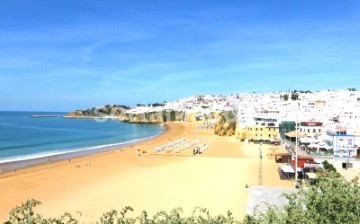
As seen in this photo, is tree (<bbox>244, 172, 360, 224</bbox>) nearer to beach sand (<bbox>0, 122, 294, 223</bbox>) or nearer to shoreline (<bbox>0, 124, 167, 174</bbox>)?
beach sand (<bbox>0, 122, 294, 223</bbox>)

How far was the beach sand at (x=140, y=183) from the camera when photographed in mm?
18703

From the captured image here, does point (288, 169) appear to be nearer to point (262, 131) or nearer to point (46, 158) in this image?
point (262, 131)

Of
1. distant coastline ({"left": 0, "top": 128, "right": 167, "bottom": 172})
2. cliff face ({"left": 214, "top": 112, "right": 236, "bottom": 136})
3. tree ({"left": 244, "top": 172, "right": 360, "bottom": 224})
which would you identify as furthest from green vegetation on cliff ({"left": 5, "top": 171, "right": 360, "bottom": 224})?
cliff face ({"left": 214, "top": 112, "right": 236, "bottom": 136})

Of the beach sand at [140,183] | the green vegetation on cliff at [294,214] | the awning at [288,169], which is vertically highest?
the green vegetation on cliff at [294,214]

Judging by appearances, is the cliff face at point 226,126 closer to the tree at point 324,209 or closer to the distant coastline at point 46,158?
the distant coastline at point 46,158

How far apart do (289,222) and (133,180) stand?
→ 1997 centimetres

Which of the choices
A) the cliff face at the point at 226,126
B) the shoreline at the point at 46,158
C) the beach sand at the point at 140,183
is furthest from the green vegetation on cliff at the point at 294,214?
the cliff face at the point at 226,126

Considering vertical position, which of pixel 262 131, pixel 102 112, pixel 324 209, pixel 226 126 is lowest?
pixel 324 209

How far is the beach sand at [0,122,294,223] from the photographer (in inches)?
736

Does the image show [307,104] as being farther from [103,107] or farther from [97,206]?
[103,107]

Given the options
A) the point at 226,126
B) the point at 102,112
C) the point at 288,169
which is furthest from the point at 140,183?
the point at 102,112

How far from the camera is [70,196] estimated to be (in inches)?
834

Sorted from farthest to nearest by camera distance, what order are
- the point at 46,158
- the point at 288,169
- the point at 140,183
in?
the point at 46,158
the point at 140,183
the point at 288,169

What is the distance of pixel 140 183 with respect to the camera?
24547 millimetres
